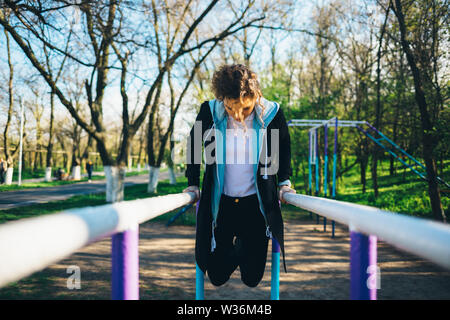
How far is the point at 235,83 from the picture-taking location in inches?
78.1

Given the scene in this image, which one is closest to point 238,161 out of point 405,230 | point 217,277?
point 217,277

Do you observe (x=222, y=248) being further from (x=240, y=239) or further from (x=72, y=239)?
(x=72, y=239)

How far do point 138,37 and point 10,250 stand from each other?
10.2 metres

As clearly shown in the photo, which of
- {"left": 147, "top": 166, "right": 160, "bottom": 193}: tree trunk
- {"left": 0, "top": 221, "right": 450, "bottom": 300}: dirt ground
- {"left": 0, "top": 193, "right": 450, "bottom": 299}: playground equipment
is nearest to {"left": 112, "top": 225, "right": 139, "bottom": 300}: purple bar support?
{"left": 0, "top": 193, "right": 450, "bottom": 299}: playground equipment

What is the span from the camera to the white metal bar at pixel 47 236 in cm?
46

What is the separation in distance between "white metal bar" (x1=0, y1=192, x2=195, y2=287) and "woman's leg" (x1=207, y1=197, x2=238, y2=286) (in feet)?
4.81

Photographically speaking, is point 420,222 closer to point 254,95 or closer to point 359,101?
point 254,95

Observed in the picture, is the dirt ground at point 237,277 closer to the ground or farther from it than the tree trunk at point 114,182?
closer to the ground

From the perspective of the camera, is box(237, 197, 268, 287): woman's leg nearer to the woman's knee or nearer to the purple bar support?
the woman's knee

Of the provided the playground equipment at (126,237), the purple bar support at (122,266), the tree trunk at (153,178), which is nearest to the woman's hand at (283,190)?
the playground equipment at (126,237)

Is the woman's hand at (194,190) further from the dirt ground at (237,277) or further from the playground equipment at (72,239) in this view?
the dirt ground at (237,277)

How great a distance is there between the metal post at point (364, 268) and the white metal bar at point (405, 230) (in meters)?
0.04

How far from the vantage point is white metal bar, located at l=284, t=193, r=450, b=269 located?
1.66ft

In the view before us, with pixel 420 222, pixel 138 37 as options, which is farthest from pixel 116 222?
pixel 138 37
